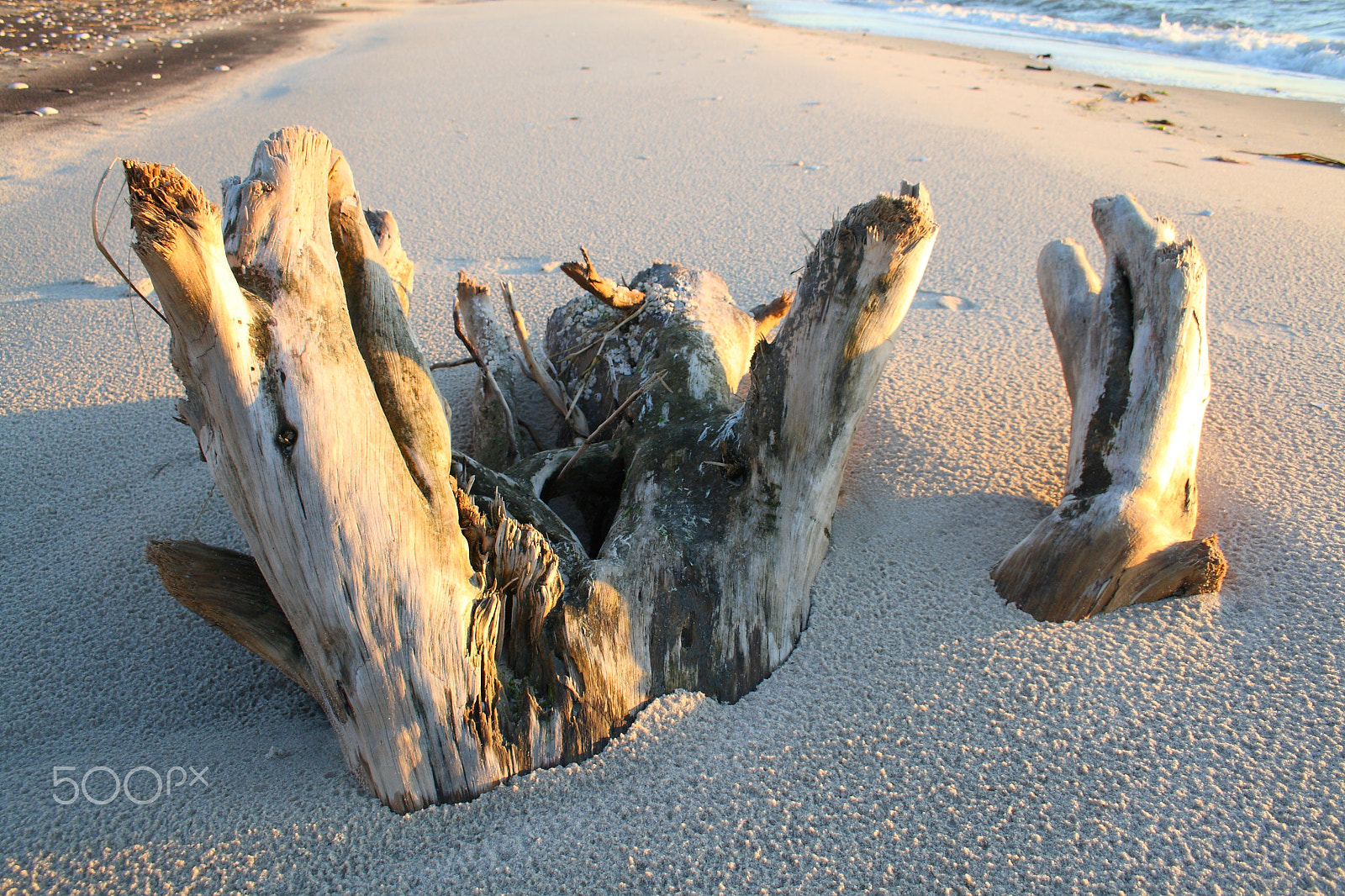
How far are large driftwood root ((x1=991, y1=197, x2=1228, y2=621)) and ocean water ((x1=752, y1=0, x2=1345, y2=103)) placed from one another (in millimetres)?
6818

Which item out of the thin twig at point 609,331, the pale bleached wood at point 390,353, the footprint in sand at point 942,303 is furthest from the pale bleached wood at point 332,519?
the footprint in sand at point 942,303

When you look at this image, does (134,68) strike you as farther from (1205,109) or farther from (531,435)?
(1205,109)

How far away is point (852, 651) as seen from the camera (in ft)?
5.77

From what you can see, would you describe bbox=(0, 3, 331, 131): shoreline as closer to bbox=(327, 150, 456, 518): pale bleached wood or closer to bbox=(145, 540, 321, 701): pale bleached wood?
bbox=(327, 150, 456, 518): pale bleached wood

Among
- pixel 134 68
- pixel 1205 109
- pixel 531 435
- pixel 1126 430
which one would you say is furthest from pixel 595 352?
pixel 134 68

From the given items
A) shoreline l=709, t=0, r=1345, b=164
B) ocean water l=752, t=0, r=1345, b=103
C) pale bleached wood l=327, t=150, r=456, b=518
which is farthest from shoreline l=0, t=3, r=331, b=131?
shoreline l=709, t=0, r=1345, b=164

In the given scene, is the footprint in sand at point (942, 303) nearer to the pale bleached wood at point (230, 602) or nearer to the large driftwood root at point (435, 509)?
A: the large driftwood root at point (435, 509)

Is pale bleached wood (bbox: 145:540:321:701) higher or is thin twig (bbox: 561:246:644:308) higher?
thin twig (bbox: 561:246:644:308)

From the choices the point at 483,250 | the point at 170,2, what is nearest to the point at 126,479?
the point at 483,250

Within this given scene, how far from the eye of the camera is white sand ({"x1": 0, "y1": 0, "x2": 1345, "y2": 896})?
4.53 ft

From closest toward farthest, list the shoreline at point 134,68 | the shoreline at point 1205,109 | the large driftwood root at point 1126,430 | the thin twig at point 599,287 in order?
the large driftwood root at point 1126,430
the thin twig at point 599,287
the shoreline at point 1205,109
the shoreline at point 134,68

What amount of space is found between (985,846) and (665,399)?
1.31 m

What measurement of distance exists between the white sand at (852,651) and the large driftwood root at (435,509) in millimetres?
123

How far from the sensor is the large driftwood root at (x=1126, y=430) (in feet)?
5.88
